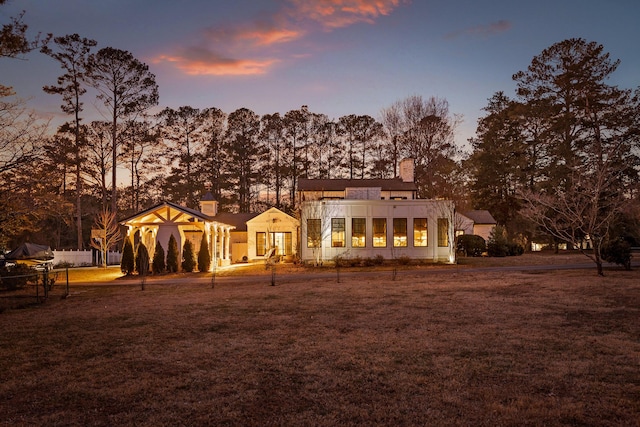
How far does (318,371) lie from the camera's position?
19.3 feet

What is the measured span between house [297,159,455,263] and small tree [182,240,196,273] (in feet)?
21.0

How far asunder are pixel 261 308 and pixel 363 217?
15.2 metres

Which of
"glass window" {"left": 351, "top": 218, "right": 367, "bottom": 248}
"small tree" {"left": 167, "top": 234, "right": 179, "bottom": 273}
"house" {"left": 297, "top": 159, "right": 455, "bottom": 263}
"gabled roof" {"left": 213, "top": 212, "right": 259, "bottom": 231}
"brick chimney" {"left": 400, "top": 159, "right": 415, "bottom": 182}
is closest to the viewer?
"small tree" {"left": 167, "top": 234, "right": 179, "bottom": 273}

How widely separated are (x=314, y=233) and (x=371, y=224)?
3490 millimetres

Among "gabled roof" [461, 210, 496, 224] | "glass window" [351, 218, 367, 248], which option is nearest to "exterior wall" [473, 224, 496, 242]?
"gabled roof" [461, 210, 496, 224]

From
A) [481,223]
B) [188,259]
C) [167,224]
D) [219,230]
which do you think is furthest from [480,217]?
[167,224]

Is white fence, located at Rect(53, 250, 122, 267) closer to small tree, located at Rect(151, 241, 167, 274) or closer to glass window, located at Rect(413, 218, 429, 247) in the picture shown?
small tree, located at Rect(151, 241, 167, 274)

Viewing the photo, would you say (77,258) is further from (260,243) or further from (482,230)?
(482,230)

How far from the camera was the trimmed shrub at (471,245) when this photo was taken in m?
31.9

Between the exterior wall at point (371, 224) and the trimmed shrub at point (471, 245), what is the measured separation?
7069 mm

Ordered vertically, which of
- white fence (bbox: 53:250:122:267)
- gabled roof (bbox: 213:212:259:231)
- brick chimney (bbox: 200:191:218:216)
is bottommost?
white fence (bbox: 53:250:122:267)

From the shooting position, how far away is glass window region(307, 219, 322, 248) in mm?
25094

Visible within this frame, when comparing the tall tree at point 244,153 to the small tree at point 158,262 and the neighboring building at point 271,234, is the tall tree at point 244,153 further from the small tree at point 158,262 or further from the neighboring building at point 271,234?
the small tree at point 158,262

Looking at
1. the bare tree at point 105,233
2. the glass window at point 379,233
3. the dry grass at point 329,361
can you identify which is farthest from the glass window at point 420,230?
the bare tree at point 105,233
